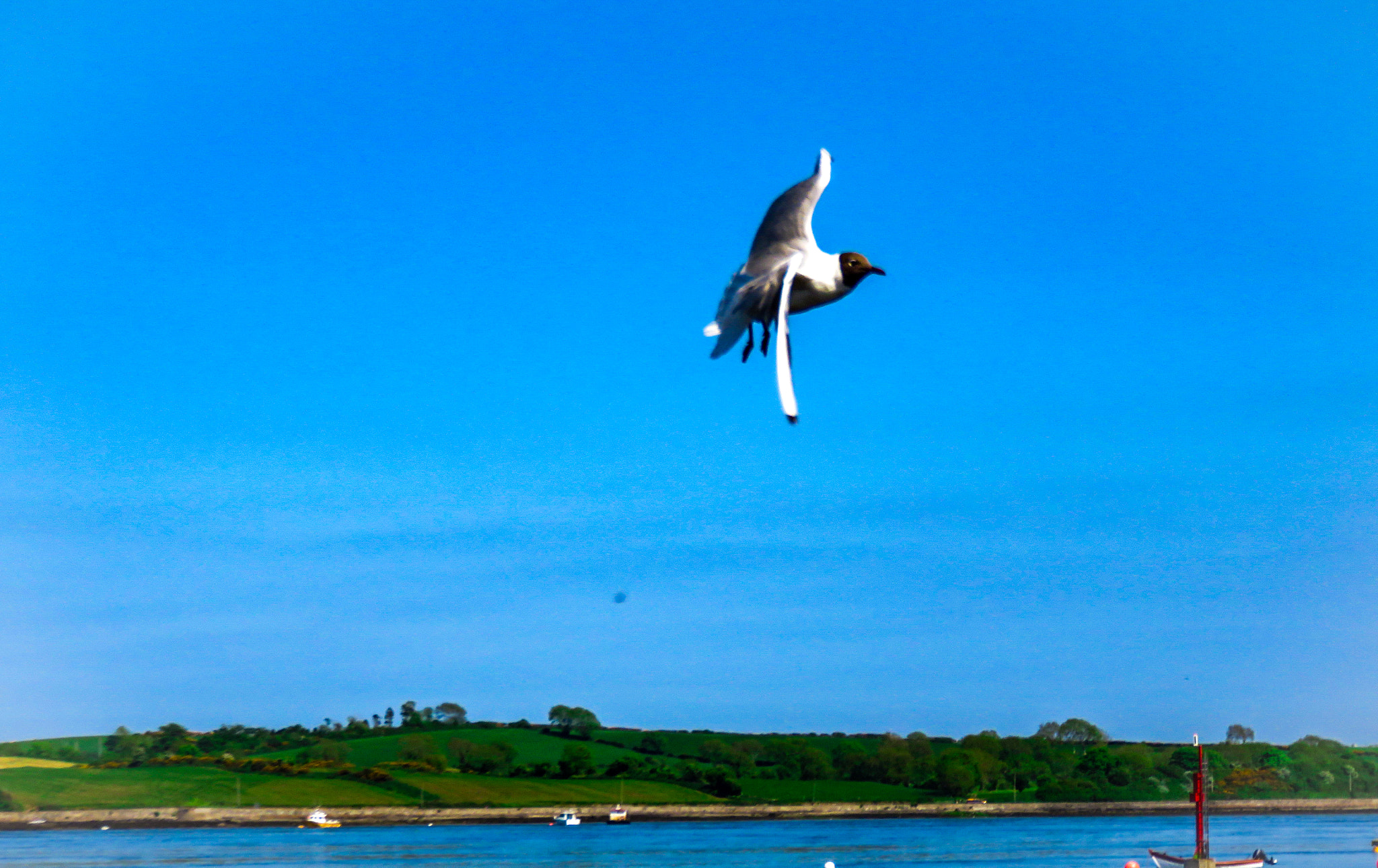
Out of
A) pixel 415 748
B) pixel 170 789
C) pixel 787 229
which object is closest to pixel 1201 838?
pixel 787 229

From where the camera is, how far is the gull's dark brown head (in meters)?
6.55

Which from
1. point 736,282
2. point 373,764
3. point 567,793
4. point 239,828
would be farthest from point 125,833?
point 736,282

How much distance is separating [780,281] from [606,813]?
13701cm

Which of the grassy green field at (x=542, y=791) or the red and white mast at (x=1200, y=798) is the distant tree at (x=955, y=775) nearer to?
the grassy green field at (x=542, y=791)

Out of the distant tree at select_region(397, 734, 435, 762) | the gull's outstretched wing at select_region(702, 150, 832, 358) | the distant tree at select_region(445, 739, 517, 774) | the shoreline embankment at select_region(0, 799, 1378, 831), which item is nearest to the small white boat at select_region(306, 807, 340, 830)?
the shoreline embankment at select_region(0, 799, 1378, 831)

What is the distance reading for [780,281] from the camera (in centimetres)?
654

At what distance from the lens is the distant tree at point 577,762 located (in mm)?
148375

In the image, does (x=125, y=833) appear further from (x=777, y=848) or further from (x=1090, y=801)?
(x=1090, y=801)

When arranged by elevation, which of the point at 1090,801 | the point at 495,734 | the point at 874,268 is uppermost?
the point at 874,268

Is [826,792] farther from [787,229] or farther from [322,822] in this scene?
[787,229]

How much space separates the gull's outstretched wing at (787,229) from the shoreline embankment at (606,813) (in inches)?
5312

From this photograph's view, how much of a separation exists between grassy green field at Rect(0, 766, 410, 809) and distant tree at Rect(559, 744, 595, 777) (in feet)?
64.3

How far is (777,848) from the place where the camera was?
88000 mm

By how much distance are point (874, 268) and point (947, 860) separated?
74937 mm
